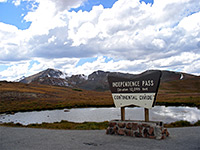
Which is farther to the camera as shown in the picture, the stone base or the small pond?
the small pond

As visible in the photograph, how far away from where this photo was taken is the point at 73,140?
1250cm

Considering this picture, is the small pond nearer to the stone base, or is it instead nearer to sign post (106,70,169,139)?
sign post (106,70,169,139)

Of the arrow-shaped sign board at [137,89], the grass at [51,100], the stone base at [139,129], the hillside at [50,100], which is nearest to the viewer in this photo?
the stone base at [139,129]

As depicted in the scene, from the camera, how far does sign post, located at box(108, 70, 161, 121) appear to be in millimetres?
13430

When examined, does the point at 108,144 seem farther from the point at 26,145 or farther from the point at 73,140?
the point at 26,145

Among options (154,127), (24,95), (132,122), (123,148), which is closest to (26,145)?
(123,148)

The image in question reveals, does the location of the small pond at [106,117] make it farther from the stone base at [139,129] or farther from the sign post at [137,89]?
the stone base at [139,129]

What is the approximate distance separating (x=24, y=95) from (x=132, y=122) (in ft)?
204

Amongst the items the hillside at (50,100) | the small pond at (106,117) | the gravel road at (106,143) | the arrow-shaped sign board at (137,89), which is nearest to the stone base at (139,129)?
the gravel road at (106,143)

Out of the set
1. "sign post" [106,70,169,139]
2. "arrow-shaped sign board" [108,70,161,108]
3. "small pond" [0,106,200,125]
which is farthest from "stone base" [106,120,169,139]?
"small pond" [0,106,200,125]

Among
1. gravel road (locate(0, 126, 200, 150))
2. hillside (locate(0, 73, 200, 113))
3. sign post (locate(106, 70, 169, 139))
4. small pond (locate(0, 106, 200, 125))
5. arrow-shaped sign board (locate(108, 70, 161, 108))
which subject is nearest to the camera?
gravel road (locate(0, 126, 200, 150))

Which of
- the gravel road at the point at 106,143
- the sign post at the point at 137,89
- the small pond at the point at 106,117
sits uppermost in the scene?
the sign post at the point at 137,89

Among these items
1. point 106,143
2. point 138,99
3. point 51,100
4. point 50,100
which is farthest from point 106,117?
point 51,100

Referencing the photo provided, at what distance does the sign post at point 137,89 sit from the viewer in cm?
1343
